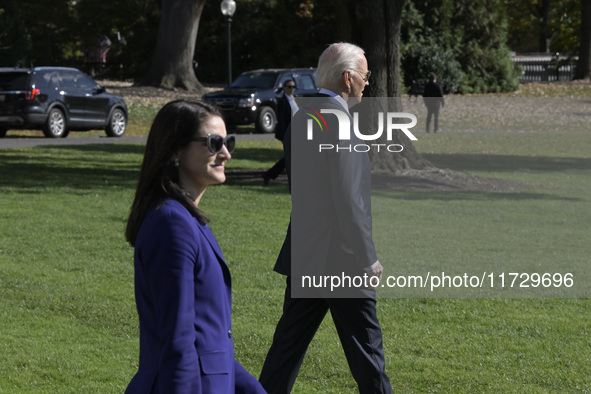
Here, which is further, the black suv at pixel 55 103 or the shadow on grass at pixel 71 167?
the black suv at pixel 55 103

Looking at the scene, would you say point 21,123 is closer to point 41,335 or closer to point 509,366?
point 41,335

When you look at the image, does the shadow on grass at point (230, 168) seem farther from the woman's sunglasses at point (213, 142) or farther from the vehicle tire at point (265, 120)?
the woman's sunglasses at point (213, 142)

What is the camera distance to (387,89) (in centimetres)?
1816

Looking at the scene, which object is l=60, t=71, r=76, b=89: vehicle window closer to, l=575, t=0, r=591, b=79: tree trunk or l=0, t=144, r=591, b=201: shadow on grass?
l=0, t=144, r=591, b=201: shadow on grass

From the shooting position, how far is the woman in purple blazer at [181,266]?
3018mm

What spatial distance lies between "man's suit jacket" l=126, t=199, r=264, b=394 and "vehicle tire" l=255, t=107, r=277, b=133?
87.9ft

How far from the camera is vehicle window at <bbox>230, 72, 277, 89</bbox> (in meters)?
30.8

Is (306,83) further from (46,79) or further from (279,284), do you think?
(279,284)

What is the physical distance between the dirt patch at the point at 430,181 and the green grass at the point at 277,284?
411 mm

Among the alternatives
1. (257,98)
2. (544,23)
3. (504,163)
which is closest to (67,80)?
(257,98)

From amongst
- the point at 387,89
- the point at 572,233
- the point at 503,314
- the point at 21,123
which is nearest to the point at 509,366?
the point at 503,314

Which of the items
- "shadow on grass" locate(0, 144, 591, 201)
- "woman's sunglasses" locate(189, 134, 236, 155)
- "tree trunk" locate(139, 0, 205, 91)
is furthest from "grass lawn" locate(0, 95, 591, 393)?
"tree trunk" locate(139, 0, 205, 91)

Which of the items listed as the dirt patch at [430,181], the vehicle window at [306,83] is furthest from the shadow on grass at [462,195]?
the vehicle window at [306,83]

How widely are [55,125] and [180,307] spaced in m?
24.0
